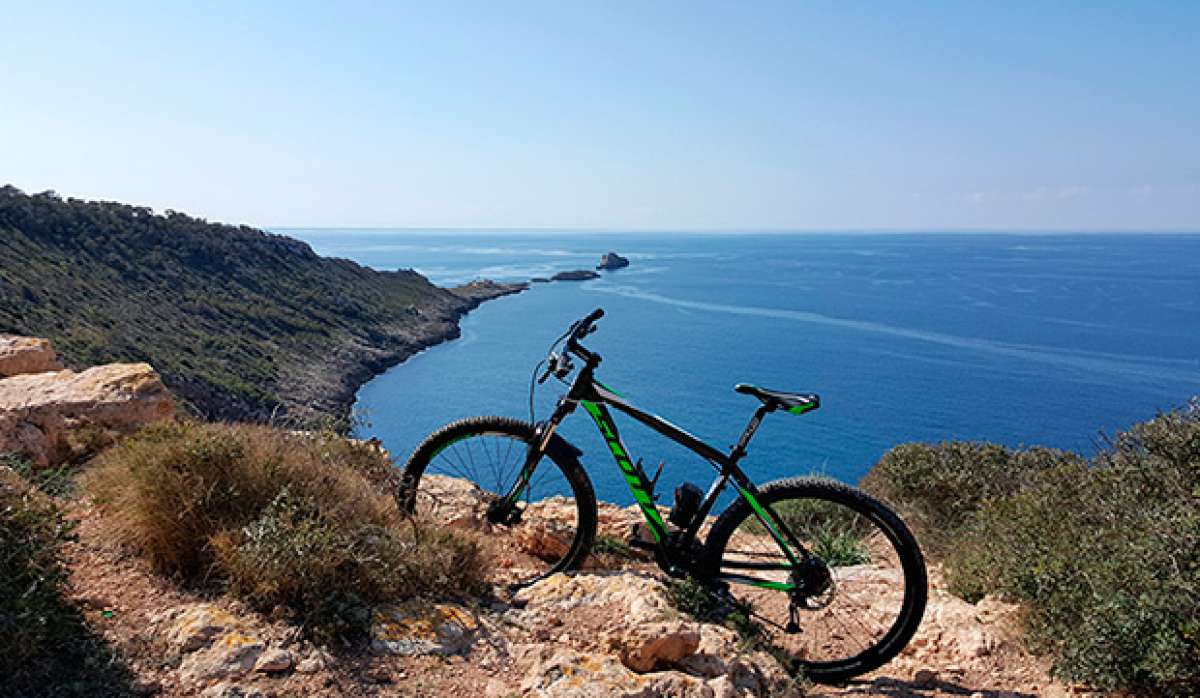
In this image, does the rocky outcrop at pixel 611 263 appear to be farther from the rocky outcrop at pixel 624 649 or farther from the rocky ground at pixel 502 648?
the rocky outcrop at pixel 624 649

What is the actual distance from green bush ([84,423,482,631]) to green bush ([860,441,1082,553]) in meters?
6.51

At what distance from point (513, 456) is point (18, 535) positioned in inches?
99.7

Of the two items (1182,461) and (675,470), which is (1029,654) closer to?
(1182,461)

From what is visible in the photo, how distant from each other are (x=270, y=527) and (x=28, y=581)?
38.1 inches

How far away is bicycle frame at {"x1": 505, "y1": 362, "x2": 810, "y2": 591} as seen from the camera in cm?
395

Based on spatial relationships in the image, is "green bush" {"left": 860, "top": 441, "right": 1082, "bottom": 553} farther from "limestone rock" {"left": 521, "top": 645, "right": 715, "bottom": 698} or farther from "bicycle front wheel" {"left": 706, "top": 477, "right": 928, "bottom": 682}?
"limestone rock" {"left": 521, "top": 645, "right": 715, "bottom": 698}

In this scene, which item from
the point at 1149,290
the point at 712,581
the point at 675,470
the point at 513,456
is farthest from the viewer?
the point at 1149,290

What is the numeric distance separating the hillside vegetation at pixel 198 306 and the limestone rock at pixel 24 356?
24.7 meters

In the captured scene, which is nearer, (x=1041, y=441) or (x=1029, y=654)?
(x=1029, y=654)

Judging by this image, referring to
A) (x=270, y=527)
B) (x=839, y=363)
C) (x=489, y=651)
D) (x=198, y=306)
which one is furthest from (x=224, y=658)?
(x=839, y=363)

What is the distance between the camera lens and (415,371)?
68.7 metres

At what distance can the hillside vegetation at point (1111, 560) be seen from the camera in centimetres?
350

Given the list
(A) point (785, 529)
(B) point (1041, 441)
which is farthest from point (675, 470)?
(A) point (785, 529)

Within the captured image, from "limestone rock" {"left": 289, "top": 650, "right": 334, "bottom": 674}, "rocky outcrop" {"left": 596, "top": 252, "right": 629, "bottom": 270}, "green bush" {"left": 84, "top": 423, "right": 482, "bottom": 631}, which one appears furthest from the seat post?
"rocky outcrop" {"left": 596, "top": 252, "right": 629, "bottom": 270}
